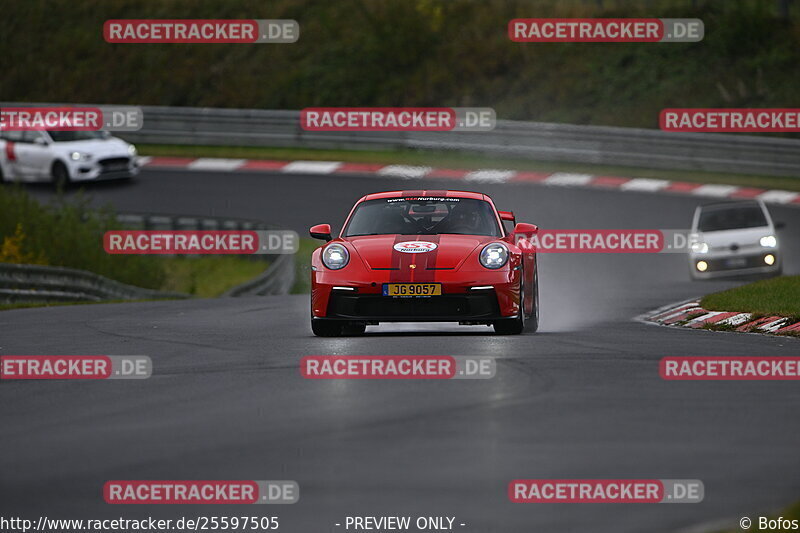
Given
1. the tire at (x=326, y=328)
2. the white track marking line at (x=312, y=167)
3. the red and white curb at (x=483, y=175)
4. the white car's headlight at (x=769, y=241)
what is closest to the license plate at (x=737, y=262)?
the white car's headlight at (x=769, y=241)

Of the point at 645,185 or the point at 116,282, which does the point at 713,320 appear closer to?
the point at 116,282

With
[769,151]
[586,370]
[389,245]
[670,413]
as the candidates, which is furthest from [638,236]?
[670,413]

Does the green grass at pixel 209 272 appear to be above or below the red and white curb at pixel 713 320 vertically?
above

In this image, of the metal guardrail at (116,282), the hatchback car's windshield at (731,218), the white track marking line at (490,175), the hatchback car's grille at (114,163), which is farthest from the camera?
the hatchback car's grille at (114,163)

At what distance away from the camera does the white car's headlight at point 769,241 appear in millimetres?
22125

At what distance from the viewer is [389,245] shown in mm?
12195

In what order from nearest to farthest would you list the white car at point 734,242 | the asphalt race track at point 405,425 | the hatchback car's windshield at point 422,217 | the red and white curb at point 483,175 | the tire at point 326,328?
the asphalt race track at point 405,425
the tire at point 326,328
the hatchback car's windshield at point 422,217
the white car at point 734,242
the red and white curb at point 483,175

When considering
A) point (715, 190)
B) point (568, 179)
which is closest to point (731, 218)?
point (715, 190)

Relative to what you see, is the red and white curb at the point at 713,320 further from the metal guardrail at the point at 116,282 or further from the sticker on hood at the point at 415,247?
the metal guardrail at the point at 116,282

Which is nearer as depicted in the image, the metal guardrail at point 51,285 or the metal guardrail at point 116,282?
the metal guardrail at point 51,285

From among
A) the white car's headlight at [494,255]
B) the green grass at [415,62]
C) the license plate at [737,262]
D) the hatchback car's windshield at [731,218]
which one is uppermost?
the green grass at [415,62]

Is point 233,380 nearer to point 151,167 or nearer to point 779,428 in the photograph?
point 779,428

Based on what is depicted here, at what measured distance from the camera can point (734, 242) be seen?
22359mm

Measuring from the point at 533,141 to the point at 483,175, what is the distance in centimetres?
179
